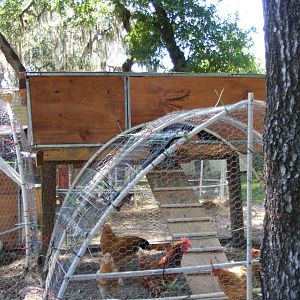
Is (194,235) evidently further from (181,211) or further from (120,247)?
(120,247)

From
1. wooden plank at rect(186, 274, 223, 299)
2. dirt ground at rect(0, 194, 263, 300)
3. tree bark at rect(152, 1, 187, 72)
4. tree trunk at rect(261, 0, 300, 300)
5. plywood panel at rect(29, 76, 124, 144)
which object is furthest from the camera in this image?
tree bark at rect(152, 1, 187, 72)

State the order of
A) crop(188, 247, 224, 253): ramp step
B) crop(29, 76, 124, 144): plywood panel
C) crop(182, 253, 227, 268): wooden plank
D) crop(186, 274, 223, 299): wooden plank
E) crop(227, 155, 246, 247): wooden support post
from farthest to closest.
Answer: crop(227, 155, 246, 247): wooden support post < crop(29, 76, 124, 144): plywood panel < crop(188, 247, 224, 253): ramp step < crop(182, 253, 227, 268): wooden plank < crop(186, 274, 223, 299): wooden plank

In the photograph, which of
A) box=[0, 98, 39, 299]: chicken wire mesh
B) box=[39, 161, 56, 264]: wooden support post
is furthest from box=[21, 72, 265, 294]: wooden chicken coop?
box=[0, 98, 39, 299]: chicken wire mesh

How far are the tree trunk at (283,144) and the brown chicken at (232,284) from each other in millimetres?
1986

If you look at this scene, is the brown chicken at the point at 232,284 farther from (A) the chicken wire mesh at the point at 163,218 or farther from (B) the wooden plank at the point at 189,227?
(B) the wooden plank at the point at 189,227

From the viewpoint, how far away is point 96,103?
6688 mm

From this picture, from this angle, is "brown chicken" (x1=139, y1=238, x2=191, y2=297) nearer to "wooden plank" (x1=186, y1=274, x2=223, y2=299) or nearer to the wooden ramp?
the wooden ramp

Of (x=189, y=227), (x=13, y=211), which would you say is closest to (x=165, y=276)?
(x=189, y=227)

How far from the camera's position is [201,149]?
6.65 metres

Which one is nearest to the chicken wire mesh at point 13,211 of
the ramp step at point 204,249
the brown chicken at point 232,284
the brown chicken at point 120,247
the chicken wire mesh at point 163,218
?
the chicken wire mesh at point 163,218

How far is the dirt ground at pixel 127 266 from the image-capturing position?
5.95 metres

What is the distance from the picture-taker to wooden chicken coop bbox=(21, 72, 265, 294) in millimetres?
6555

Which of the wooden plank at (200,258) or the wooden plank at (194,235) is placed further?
the wooden plank at (194,235)

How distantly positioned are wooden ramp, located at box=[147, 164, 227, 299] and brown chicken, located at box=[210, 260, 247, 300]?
0.09 m
